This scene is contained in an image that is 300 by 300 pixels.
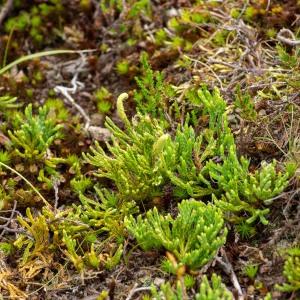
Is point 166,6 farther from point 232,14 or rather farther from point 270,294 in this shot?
point 270,294

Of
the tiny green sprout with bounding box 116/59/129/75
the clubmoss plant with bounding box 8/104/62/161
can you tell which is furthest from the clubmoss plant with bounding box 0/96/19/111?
the tiny green sprout with bounding box 116/59/129/75

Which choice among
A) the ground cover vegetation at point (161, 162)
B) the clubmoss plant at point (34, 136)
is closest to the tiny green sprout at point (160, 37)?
the ground cover vegetation at point (161, 162)

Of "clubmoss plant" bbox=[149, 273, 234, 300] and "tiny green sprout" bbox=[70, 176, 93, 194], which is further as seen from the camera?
"tiny green sprout" bbox=[70, 176, 93, 194]

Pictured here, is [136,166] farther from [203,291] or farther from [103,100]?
[103,100]

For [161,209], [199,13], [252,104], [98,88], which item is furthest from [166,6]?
[161,209]

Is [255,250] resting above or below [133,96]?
below

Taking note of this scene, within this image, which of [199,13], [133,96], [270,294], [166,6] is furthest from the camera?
[166,6]

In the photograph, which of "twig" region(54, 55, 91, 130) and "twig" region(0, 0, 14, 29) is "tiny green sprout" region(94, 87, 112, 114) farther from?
"twig" region(0, 0, 14, 29)

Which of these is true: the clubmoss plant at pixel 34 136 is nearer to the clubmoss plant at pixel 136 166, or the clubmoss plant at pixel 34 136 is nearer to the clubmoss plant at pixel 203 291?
the clubmoss plant at pixel 136 166
